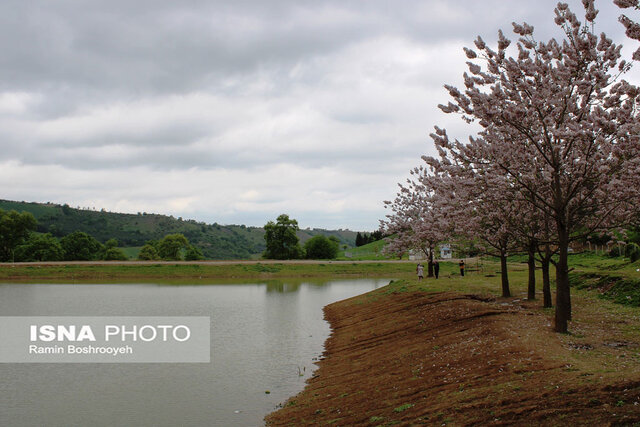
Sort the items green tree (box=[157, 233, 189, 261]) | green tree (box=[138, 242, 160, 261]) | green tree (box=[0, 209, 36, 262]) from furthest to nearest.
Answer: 1. green tree (box=[157, 233, 189, 261])
2. green tree (box=[138, 242, 160, 261])
3. green tree (box=[0, 209, 36, 262])

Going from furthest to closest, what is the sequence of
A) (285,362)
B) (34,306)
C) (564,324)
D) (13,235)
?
1. (13,235)
2. (34,306)
3. (285,362)
4. (564,324)

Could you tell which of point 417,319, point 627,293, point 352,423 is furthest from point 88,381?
point 627,293

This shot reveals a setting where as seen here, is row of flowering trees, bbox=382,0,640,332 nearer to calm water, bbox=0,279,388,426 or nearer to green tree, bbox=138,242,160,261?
calm water, bbox=0,279,388,426

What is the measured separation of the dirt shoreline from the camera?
33.5 ft

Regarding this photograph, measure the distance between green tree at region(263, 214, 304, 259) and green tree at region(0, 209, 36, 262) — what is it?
194 ft

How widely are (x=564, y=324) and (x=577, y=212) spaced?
4133 mm

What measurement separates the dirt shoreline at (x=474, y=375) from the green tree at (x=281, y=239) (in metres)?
115

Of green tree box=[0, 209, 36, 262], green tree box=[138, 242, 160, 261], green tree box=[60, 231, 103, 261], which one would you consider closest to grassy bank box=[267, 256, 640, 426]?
green tree box=[0, 209, 36, 262]

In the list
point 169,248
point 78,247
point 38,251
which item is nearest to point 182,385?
point 38,251

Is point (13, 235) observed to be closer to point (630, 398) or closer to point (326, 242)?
point (326, 242)

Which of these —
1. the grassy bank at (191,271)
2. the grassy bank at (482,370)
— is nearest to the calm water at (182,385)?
the grassy bank at (482,370)

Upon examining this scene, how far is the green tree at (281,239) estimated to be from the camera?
463 feet

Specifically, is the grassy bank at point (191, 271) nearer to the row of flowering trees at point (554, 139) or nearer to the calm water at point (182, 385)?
the calm water at point (182, 385)

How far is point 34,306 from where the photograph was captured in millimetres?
45312
